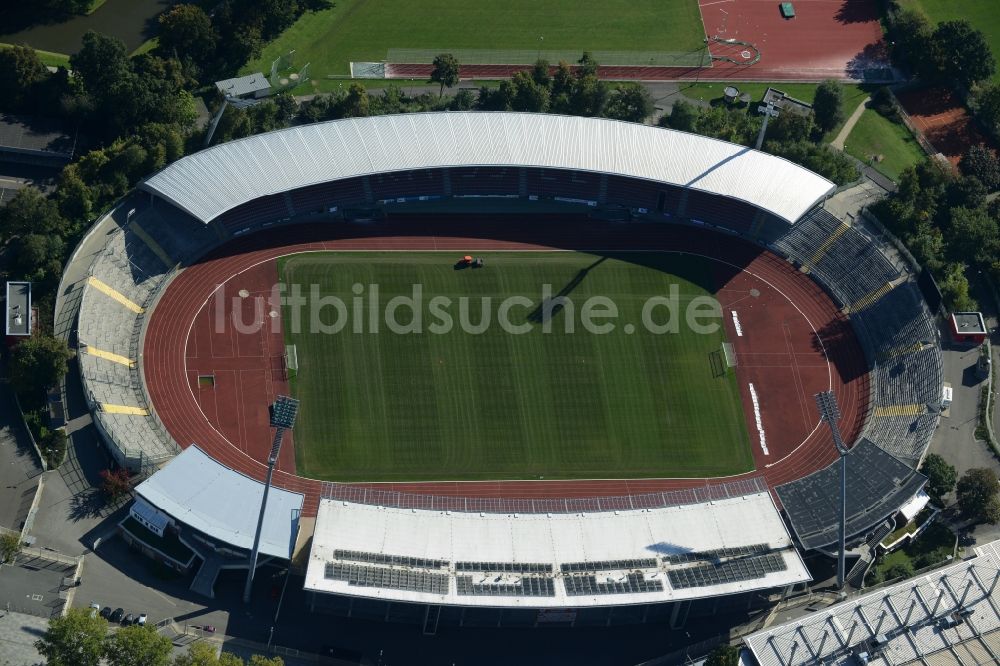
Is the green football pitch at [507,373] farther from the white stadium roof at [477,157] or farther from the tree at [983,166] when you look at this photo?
the tree at [983,166]

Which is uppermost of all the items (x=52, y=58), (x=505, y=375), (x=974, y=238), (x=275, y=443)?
(x=52, y=58)

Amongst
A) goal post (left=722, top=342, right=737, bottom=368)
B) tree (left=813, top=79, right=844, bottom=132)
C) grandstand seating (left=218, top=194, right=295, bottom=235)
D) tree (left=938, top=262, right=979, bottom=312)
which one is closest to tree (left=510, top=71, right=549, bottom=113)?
grandstand seating (left=218, top=194, right=295, bottom=235)

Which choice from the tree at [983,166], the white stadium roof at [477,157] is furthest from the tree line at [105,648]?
the tree at [983,166]

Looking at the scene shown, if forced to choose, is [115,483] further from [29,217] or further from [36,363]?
[29,217]

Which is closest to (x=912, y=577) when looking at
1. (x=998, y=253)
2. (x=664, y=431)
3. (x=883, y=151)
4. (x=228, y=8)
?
(x=664, y=431)

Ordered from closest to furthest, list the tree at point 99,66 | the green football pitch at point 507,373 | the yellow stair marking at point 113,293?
1. the green football pitch at point 507,373
2. the yellow stair marking at point 113,293
3. the tree at point 99,66

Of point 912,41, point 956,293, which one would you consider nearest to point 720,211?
point 956,293
